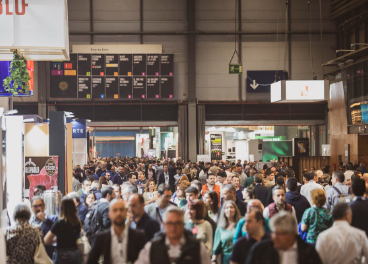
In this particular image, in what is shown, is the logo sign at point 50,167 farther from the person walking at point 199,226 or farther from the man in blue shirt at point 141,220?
the man in blue shirt at point 141,220

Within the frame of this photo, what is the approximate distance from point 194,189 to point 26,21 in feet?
9.86

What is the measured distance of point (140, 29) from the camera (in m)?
24.1

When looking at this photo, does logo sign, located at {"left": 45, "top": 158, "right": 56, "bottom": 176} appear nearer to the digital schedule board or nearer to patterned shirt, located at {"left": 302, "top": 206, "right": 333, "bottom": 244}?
patterned shirt, located at {"left": 302, "top": 206, "right": 333, "bottom": 244}

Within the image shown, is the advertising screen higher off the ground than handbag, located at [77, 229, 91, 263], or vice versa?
the advertising screen

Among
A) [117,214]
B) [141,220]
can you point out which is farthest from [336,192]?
[117,214]

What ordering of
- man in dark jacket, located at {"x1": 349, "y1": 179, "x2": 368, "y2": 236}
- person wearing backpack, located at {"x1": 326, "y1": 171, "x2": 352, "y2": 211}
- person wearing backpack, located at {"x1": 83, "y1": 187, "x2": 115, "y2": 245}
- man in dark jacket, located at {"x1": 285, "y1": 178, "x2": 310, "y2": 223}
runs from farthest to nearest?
person wearing backpack, located at {"x1": 326, "y1": 171, "x2": 352, "y2": 211} → man in dark jacket, located at {"x1": 285, "y1": 178, "x2": 310, "y2": 223} → person wearing backpack, located at {"x1": 83, "y1": 187, "x2": 115, "y2": 245} → man in dark jacket, located at {"x1": 349, "y1": 179, "x2": 368, "y2": 236}

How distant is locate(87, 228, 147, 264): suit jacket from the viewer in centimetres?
331

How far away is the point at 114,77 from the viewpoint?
2220cm

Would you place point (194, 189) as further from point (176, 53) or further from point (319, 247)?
point (176, 53)

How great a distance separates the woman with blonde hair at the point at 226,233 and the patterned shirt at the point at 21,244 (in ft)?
5.33

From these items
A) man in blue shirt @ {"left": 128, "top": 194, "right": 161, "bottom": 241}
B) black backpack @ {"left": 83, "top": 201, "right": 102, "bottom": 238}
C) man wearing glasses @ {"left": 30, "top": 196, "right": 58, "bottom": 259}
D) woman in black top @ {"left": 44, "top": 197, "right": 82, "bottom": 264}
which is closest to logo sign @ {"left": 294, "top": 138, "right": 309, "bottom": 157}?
black backpack @ {"left": 83, "top": 201, "right": 102, "bottom": 238}

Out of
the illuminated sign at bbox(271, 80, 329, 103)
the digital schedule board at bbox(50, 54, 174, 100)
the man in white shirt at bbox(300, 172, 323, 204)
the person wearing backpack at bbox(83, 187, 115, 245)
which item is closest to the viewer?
the person wearing backpack at bbox(83, 187, 115, 245)

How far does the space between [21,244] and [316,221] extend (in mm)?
2880

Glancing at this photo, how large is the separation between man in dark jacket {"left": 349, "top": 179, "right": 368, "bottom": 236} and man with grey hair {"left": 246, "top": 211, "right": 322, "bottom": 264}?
86.0 inches
